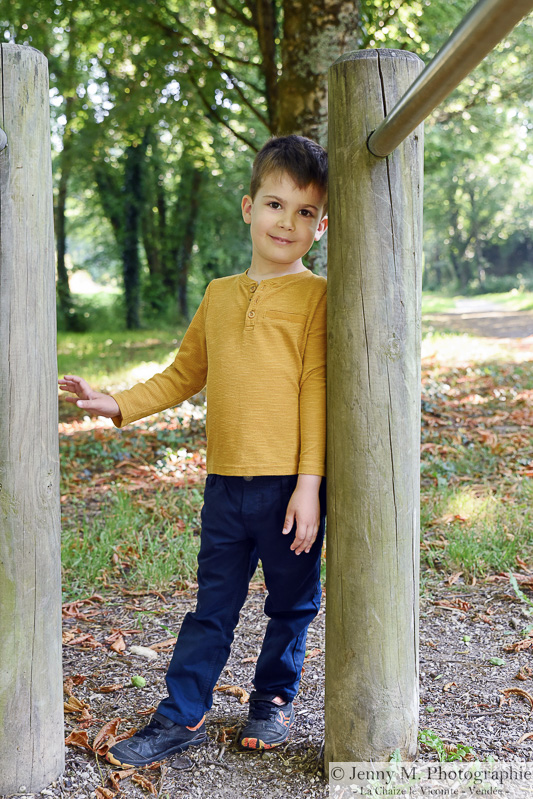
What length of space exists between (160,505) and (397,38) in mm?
6125

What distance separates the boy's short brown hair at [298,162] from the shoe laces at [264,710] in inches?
61.1

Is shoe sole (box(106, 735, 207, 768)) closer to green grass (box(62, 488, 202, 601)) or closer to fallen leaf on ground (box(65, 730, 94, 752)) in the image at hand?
fallen leaf on ground (box(65, 730, 94, 752))

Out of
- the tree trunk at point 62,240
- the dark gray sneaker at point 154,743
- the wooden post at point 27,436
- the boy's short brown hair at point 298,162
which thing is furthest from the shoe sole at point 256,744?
the tree trunk at point 62,240

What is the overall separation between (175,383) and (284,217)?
64cm

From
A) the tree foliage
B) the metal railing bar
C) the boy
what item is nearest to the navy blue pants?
the boy

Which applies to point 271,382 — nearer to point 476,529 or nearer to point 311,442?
point 311,442

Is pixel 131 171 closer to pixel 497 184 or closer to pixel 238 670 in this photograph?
pixel 238 670

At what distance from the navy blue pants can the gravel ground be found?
182 mm

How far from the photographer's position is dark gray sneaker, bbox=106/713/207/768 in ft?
6.68

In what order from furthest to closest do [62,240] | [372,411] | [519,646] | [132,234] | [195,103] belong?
[132,234] → [62,240] → [195,103] → [519,646] → [372,411]

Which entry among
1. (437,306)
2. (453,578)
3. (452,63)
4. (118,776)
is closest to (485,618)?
(453,578)

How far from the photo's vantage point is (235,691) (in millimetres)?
2518

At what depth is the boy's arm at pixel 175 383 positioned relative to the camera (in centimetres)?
218

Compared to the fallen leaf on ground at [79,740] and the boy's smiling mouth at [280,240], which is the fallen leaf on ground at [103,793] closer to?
the fallen leaf on ground at [79,740]
